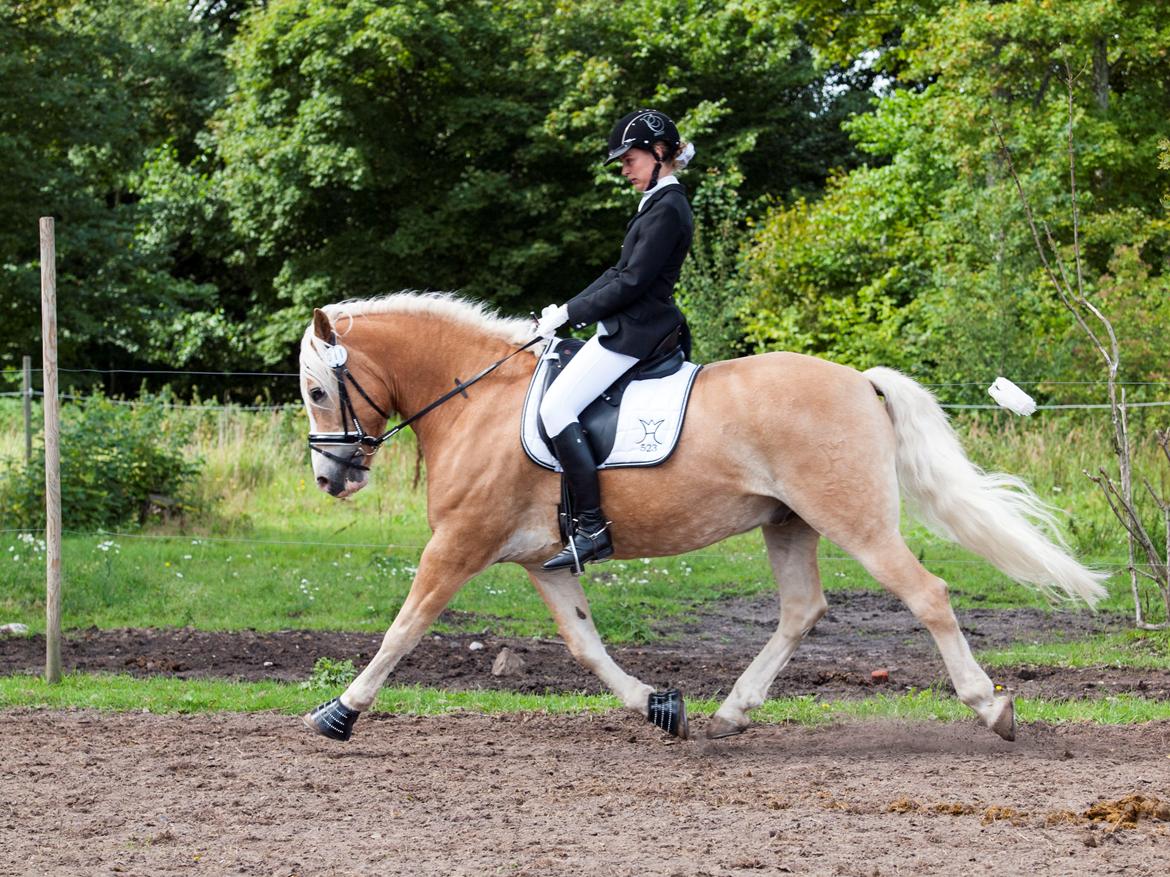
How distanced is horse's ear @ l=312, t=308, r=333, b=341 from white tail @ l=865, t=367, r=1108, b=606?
2.54 metres

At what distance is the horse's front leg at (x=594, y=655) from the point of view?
650cm

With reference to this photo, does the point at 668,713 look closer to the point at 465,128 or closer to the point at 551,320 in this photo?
the point at 551,320

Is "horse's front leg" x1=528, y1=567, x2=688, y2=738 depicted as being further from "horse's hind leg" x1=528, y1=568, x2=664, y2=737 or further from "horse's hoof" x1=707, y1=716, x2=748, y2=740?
"horse's hoof" x1=707, y1=716, x2=748, y2=740

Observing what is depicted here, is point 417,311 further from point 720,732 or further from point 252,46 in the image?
point 252,46

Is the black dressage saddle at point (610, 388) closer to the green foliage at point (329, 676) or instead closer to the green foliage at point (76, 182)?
the green foliage at point (329, 676)

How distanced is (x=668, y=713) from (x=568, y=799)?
1166 millimetres

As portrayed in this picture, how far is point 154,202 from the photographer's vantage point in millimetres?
28469

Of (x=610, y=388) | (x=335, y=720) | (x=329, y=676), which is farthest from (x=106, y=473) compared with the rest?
(x=610, y=388)

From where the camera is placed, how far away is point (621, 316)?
21.0 feet

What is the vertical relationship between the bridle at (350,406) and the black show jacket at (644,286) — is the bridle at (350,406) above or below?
below

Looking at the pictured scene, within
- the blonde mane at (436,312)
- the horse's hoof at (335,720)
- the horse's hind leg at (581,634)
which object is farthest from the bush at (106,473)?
the horse's hind leg at (581,634)

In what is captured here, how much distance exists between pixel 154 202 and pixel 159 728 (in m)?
23.5

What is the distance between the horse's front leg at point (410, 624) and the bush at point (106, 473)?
8.39 metres

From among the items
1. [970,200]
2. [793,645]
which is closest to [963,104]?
[970,200]
